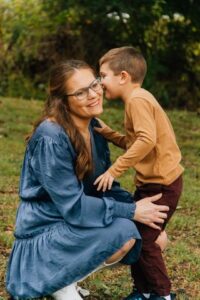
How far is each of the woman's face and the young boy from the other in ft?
0.60

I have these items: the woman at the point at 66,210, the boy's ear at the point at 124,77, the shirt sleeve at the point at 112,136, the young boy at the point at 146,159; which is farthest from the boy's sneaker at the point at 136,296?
the boy's ear at the point at 124,77

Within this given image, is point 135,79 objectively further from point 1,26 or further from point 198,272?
point 1,26

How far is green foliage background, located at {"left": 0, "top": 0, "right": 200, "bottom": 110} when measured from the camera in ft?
40.8

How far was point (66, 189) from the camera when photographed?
3.76 m

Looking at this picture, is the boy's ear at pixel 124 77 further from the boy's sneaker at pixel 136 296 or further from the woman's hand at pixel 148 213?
the boy's sneaker at pixel 136 296

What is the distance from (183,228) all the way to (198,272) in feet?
3.47

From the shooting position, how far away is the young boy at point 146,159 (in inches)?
153

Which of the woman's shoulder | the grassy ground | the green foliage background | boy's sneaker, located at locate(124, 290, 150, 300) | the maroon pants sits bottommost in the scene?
the green foliage background

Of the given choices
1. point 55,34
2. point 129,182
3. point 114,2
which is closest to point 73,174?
point 129,182

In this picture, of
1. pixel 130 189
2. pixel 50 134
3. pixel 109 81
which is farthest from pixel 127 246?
pixel 130 189

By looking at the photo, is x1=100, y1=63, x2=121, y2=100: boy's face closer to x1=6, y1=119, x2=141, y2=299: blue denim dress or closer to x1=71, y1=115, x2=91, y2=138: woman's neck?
x1=71, y1=115, x2=91, y2=138: woman's neck

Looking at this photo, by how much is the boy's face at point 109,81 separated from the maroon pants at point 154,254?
56 centimetres

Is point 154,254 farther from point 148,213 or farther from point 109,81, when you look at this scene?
point 109,81

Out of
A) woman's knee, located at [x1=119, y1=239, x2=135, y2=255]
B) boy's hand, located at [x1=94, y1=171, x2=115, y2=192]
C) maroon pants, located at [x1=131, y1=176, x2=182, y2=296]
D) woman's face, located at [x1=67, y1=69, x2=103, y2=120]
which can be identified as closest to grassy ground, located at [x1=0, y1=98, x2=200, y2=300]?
maroon pants, located at [x1=131, y1=176, x2=182, y2=296]
